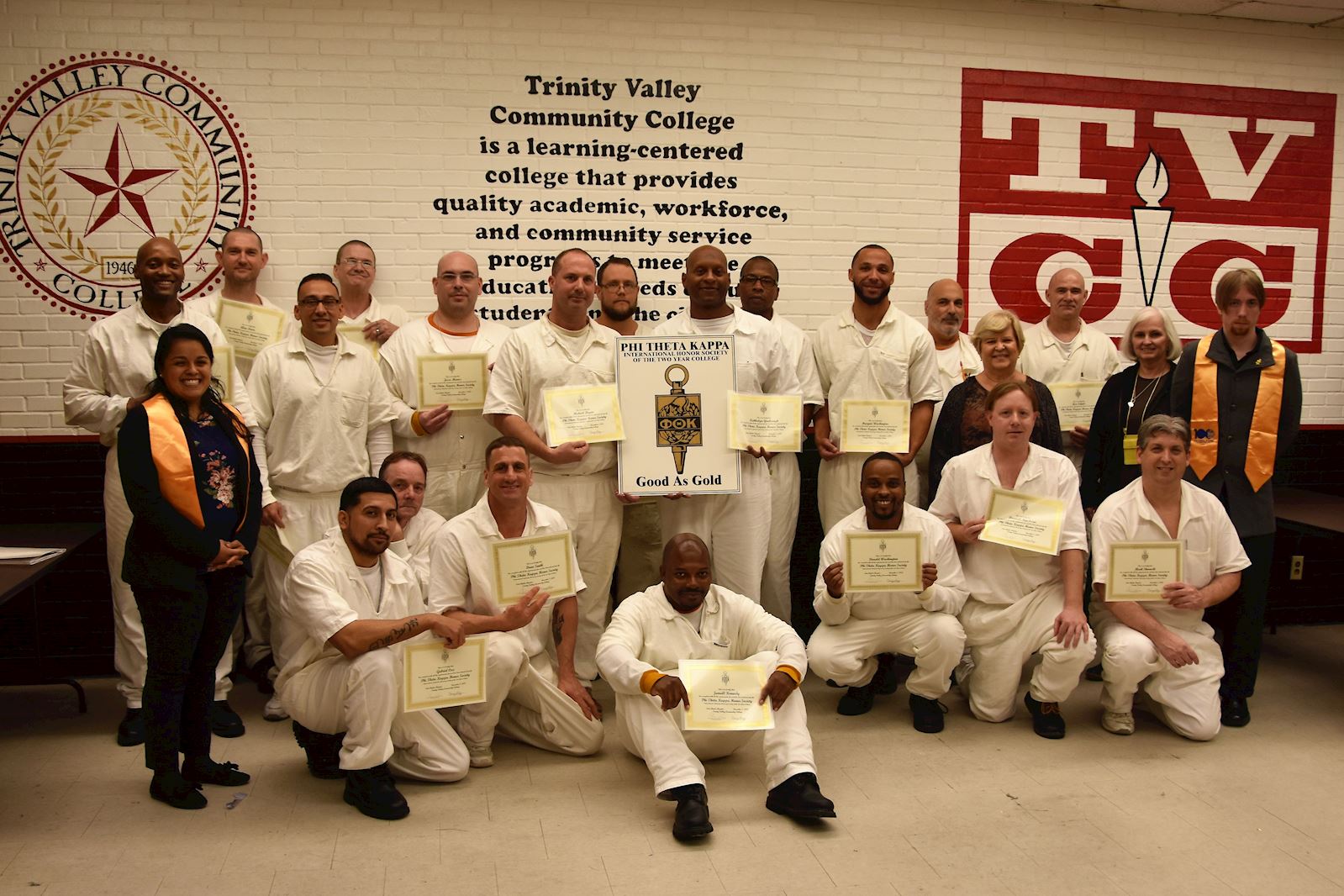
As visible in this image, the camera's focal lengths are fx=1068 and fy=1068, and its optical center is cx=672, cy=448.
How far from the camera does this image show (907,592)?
4.43 meters

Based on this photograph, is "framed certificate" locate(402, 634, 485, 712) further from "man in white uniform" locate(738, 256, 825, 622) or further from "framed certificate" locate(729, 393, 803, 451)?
"man in white uniform" locate(738, 256, 825, 622)

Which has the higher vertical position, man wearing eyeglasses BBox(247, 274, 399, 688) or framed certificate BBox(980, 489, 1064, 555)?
man wearing eyeglasses BBox(247, 274, 399, 688)

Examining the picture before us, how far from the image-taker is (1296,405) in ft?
15.5

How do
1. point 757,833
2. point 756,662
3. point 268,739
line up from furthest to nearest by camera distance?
point 268,739, point 756,662, point 757,833

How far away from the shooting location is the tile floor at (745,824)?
3131mm

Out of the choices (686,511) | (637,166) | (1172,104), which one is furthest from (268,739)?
(1172,104)

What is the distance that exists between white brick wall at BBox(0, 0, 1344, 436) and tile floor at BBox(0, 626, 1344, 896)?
240 cm

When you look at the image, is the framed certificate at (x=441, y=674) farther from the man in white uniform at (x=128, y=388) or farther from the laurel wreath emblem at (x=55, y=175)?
the laurel wreath emblem at (x=55, y=175)

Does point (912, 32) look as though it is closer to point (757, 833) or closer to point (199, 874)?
point (757, 833)

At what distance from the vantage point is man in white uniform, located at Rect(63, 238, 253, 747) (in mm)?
4355

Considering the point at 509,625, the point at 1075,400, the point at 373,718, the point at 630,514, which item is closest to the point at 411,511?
the point at 509,625

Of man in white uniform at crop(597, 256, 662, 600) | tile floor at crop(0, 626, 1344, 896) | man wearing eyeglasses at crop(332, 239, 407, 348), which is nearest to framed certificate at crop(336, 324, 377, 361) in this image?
man wearing eyeglasses at crop(332, 239, 407, 348)

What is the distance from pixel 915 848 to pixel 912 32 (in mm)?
4480

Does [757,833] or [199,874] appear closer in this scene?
[199,874]
